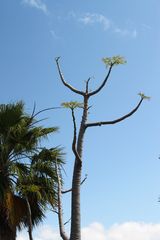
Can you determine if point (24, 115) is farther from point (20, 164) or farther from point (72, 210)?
point (72, 210)

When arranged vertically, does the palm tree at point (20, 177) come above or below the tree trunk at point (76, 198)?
above

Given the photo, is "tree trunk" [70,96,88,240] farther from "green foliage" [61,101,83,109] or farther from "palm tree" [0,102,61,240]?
"palm tree" [0,102,61,240]

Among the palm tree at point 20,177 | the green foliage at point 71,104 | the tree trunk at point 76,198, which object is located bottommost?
the tree trunk at point 76,198

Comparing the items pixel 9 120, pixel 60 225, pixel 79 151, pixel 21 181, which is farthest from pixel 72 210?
pixel 9 120

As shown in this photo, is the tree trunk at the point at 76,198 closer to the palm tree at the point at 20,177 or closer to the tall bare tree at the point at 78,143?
the tall bare tree at the point at 78,143

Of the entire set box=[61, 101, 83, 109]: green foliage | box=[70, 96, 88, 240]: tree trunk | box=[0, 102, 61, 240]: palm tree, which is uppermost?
box=[0, 102, 61, 240]: palm tree

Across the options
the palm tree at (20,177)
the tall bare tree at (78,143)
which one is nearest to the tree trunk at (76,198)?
the tall bare tree at (78,143)

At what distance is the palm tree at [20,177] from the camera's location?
15070mm

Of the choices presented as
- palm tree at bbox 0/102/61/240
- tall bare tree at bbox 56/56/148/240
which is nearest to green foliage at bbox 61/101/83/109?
tall bare tree at bbox 56/56/148/240

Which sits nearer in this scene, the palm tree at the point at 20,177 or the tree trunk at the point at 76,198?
the tree trunk at the point at 76,198

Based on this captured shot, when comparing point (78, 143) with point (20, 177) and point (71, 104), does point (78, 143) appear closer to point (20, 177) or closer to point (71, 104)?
point (71, 104)

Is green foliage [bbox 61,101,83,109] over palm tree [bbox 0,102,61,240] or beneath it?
beneath

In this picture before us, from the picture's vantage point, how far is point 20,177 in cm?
1513

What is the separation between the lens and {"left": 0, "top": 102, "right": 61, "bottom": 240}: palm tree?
1507 centimetres
